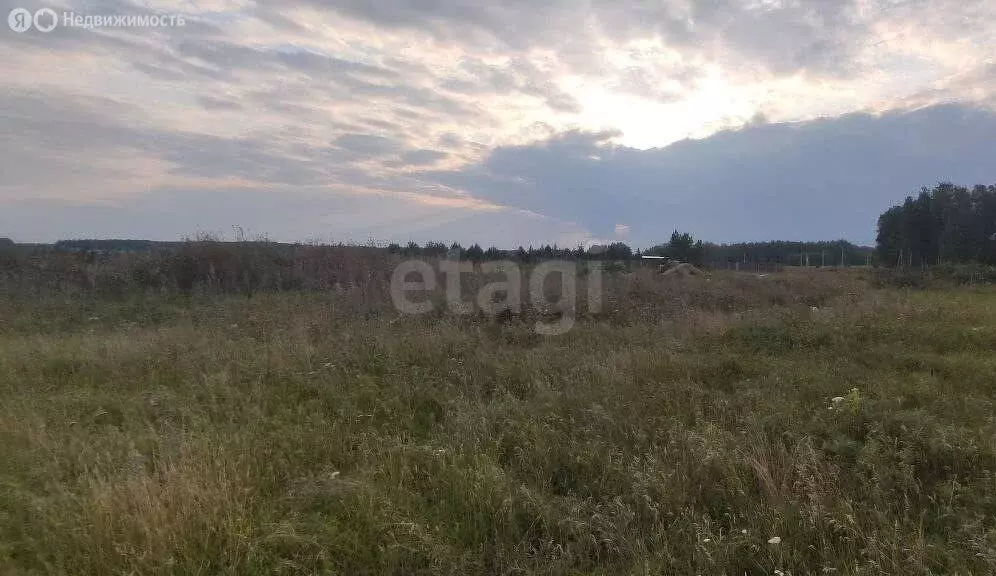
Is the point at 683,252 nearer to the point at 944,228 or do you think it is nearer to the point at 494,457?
the point at 944,228

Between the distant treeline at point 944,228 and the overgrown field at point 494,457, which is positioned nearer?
the overgrown field at point 494,457

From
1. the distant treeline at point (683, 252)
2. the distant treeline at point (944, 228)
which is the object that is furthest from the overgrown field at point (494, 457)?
the distant treeline at point (944, 228)

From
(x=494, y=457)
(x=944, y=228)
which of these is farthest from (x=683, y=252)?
(x=494, y=457)

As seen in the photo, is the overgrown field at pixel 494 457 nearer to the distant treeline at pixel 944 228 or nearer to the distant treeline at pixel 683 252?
the distant treeline at pixel 683 252

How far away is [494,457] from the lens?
3.83 meters

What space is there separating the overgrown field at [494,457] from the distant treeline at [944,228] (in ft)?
159

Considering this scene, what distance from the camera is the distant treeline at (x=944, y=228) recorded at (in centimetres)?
4306

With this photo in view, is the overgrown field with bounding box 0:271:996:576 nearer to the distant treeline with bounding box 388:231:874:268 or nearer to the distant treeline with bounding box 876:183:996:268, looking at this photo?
the distant treeline with bounding box 388:231:874:268

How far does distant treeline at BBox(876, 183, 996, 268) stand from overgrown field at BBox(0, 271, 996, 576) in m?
48.6

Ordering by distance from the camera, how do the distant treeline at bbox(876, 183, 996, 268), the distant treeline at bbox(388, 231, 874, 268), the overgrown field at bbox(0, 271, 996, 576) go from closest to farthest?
the overgrown field at bbox(0, 271, 996, 576)
the distant treeline at bbox(388, 231, 874, 268)
the distant treeline at bbox(876, 183, 996, 268)

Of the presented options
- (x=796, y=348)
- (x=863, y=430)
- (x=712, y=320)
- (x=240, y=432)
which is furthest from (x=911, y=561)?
(x=712, y=320)

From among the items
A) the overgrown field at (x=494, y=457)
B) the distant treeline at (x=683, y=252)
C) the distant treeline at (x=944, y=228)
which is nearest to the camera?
the overgrown field at (x=494, y=457)

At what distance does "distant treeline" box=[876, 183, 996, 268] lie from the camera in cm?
4306

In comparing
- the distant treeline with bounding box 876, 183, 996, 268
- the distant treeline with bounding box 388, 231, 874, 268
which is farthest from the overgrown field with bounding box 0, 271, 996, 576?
the distant treeline with bounding box 876, 183, 996, 268
